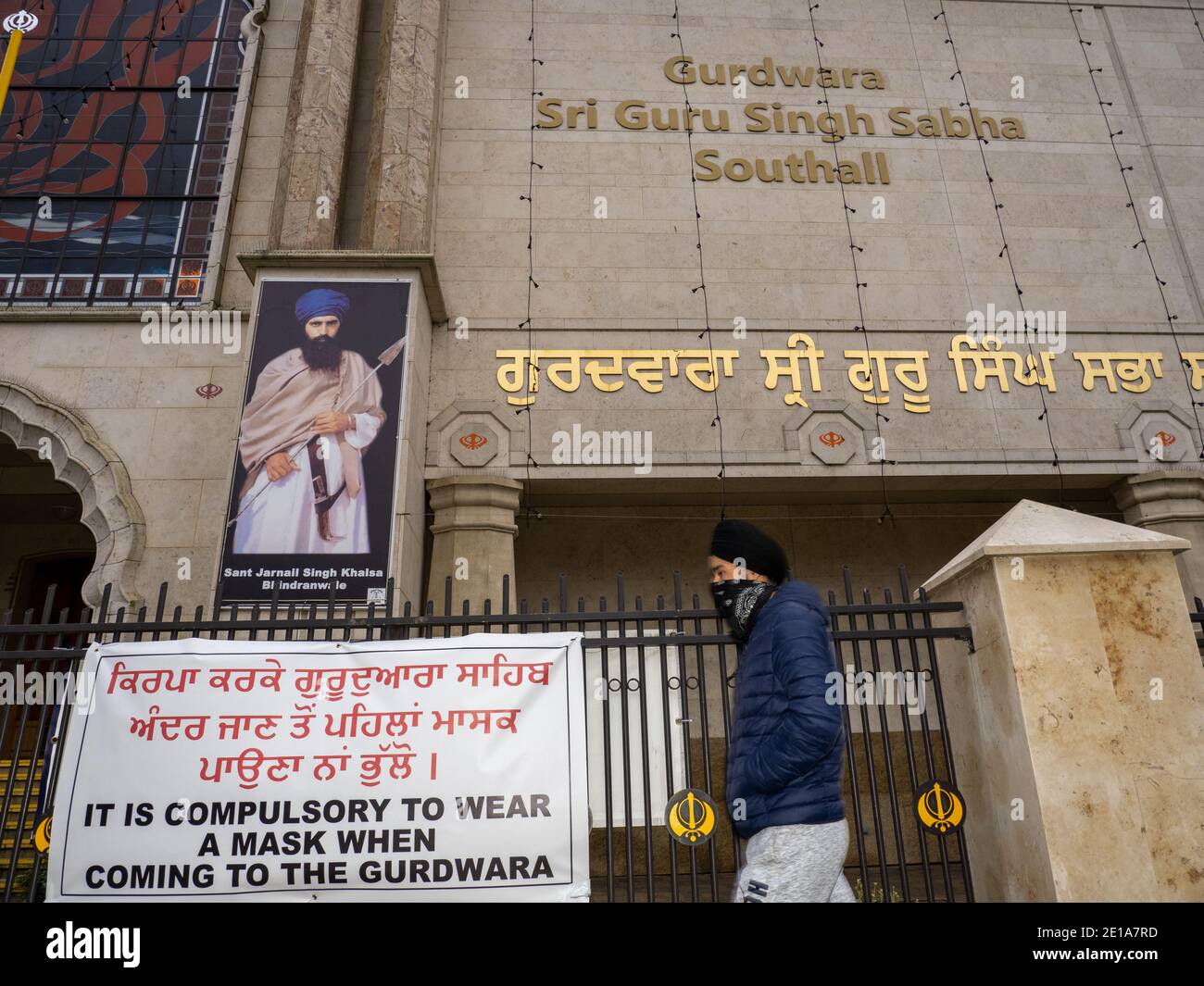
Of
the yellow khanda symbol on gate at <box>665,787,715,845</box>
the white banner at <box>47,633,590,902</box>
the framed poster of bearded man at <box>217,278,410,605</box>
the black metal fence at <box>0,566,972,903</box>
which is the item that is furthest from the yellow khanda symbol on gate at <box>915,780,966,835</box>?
the framed poster of bearded man at <box>217,278,410,605</box>

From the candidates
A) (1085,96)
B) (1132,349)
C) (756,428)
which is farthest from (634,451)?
(1085,96)

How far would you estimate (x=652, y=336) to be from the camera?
35.6 ft

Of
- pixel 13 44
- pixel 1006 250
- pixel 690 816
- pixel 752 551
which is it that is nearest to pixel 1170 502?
pixel 1006 250

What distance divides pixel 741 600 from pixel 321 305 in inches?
308

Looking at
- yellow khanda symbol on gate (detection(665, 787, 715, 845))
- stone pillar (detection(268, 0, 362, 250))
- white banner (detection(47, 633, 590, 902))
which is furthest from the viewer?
stone pillar (detection(268, 0, 362, 250))

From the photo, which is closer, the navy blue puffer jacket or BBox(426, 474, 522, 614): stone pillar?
the navy blue puffer jacket

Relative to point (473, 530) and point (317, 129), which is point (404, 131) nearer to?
point (317, 129)

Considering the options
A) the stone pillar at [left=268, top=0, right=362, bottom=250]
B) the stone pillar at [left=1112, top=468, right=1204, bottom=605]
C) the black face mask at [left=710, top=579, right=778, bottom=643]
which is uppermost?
the stone pillar at [left=268, top=0, right=362, bottom=250]

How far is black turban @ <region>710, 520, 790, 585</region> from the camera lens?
11.2 feet

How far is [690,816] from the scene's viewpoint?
4.09 m

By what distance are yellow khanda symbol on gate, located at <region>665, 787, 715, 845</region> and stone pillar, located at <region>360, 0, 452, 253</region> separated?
308 inches

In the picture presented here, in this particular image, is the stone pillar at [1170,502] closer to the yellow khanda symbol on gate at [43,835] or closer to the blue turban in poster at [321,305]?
the blue turban in poster at [321,305]

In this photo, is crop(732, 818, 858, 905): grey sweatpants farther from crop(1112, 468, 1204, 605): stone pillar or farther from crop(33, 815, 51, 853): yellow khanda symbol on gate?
crop(1112, 468, 1204, 605): stone pillar

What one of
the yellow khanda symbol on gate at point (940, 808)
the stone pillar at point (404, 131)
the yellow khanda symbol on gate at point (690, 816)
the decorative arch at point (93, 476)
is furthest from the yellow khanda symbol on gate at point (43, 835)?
the stone pillar at point (404, 131)
